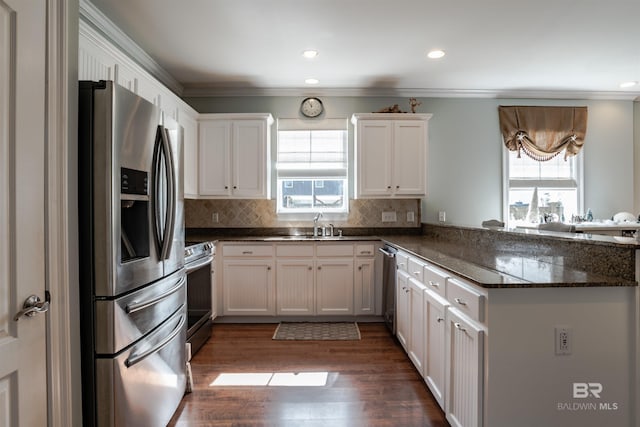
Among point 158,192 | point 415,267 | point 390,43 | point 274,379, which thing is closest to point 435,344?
point 415,267

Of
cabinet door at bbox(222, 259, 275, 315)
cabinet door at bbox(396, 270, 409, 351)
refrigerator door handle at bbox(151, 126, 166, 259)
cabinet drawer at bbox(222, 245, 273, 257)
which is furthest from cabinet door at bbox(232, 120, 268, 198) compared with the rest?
refrigerator door handle at bbox(151, 126, 166, 259)

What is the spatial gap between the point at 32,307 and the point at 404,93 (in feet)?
13.7

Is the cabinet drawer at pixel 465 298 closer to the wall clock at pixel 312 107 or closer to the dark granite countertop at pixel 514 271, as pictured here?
the dark granite countertop at pixel 514 271

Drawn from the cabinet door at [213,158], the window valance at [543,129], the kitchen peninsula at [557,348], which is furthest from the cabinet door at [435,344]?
the window valance at [543,129]

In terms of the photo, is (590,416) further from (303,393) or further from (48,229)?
(48,229)

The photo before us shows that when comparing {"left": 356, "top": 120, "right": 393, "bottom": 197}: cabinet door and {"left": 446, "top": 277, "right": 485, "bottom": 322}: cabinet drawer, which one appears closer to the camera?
{"left": 446, "top": 277, "right": 485, "bottom": 322}: cabinet drawer

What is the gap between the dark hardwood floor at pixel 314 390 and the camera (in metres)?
2.01

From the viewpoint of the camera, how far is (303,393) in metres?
2.29

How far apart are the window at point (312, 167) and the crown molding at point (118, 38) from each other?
1403mm

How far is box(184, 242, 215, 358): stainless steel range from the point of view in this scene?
2.87 m

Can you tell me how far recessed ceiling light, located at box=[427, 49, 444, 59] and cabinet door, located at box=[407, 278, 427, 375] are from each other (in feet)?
7.06

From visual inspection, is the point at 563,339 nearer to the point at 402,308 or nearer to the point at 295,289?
the point at 402,308

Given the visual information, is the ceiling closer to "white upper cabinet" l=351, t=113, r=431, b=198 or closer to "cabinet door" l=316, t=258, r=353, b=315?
"white upper cabinet" l=351, t=113, r=431, b=198

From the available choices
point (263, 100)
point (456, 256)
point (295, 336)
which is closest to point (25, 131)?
point (456, 256)
